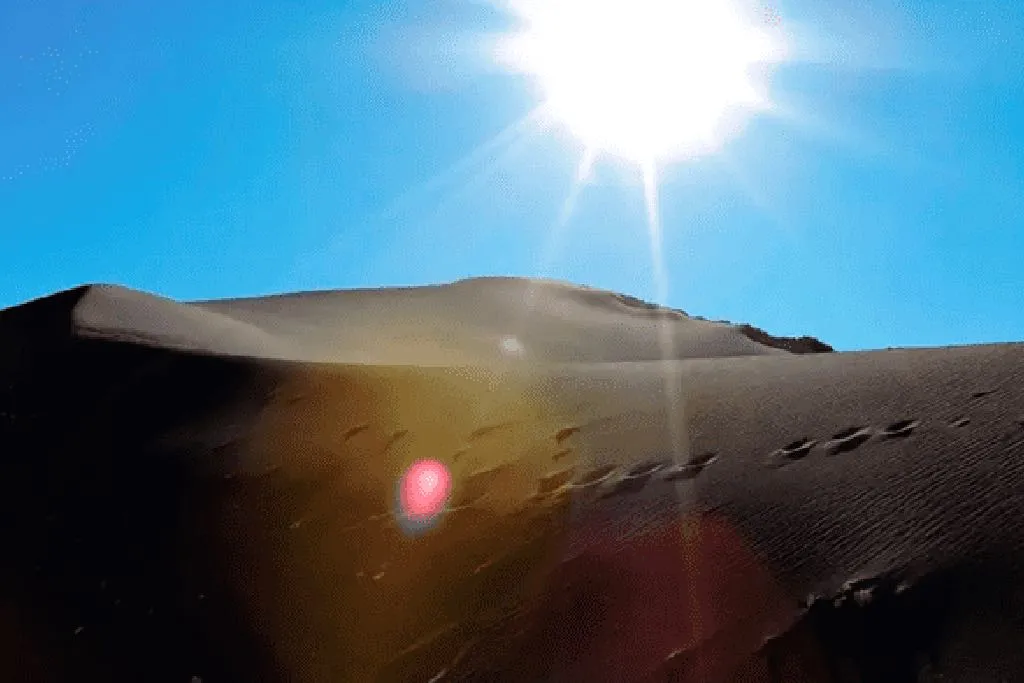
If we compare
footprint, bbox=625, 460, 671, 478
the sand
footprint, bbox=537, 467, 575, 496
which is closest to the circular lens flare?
the sand

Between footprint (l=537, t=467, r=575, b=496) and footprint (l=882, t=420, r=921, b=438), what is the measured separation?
1555 millimetres

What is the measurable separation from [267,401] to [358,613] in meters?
3.03

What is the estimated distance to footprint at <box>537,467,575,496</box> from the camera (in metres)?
4.54

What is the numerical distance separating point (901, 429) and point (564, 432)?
187cm

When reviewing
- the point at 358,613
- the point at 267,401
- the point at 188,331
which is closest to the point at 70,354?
the point at 188,331

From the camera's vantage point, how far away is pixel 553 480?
15.3 ft

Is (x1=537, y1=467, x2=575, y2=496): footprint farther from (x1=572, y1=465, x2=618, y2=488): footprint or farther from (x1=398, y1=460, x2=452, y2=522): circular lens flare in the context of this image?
(x1=398, y1=460, x2=452, y2=522): circular lens flare

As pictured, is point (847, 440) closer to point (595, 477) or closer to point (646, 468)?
point (646, 468)

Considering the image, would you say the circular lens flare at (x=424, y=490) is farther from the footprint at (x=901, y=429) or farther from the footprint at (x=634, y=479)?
the footprint at (x=901, y=429)

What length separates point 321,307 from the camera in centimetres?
1557

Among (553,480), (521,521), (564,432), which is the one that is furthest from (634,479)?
(564,432)

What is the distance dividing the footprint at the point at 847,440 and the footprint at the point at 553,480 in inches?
50.1

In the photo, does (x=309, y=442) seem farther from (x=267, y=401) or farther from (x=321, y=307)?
(x=321, y=307)

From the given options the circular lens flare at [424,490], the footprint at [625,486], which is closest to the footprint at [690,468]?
the footprint at [625,486]
